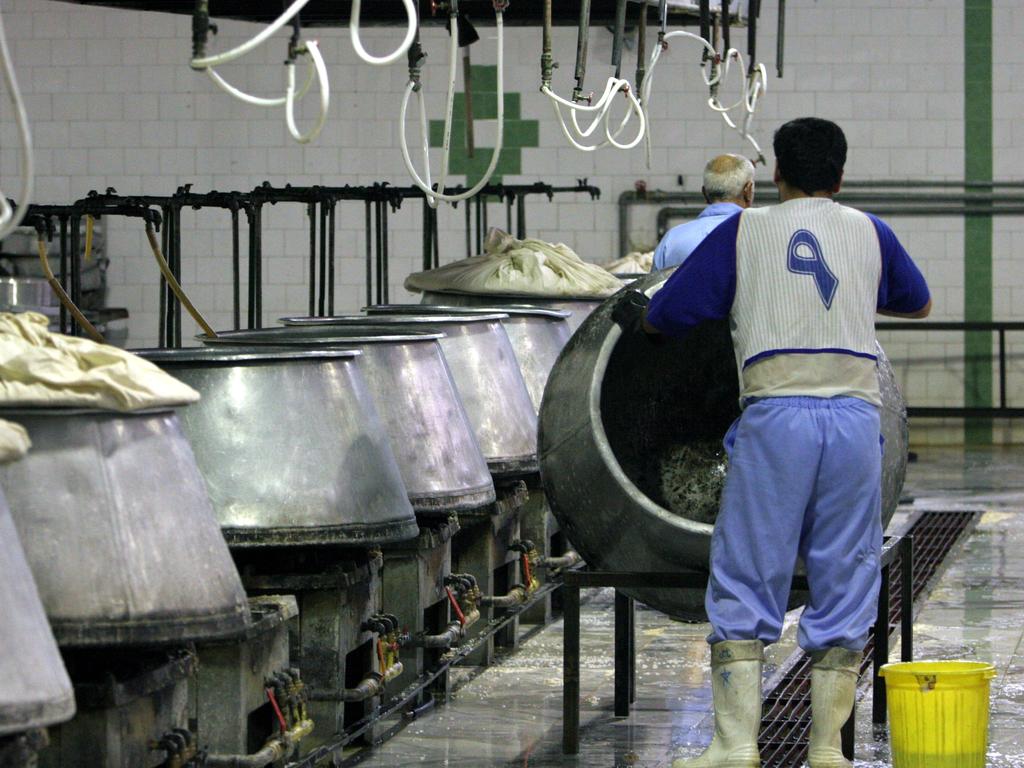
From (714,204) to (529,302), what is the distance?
1.34 m

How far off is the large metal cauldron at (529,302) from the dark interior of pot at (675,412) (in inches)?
74.9

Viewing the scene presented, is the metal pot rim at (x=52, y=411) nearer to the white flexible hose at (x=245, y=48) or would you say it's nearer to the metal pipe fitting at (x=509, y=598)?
the white flexible hose at (x=245, y=48)

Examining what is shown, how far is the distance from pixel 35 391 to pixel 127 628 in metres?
0.46

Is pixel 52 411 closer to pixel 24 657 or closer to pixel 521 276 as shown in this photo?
pixel 24 657

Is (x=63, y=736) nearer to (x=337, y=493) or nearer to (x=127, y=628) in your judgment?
(x=127, y=628)

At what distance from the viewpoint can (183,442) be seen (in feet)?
11.1

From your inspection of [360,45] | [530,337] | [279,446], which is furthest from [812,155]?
[530,337]

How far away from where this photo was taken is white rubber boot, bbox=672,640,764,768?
392cm

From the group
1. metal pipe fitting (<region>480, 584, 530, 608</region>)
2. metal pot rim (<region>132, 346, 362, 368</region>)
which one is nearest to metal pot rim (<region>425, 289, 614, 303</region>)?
metal pipe fitting (<region>480, 584, 530, 608</region>)

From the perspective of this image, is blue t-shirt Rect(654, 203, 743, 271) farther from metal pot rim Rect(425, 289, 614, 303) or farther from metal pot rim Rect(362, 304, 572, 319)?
metal pot rim Rect(425, 289, 614, 303)

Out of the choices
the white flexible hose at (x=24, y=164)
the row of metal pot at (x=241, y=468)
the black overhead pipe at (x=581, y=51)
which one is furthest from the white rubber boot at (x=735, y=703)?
the black overhead pipe at (x=581, y=51)

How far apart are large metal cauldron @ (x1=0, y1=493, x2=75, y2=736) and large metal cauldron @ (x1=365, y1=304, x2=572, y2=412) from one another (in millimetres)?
3591

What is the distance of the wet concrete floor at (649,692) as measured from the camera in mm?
4703

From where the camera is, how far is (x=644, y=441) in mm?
5254
